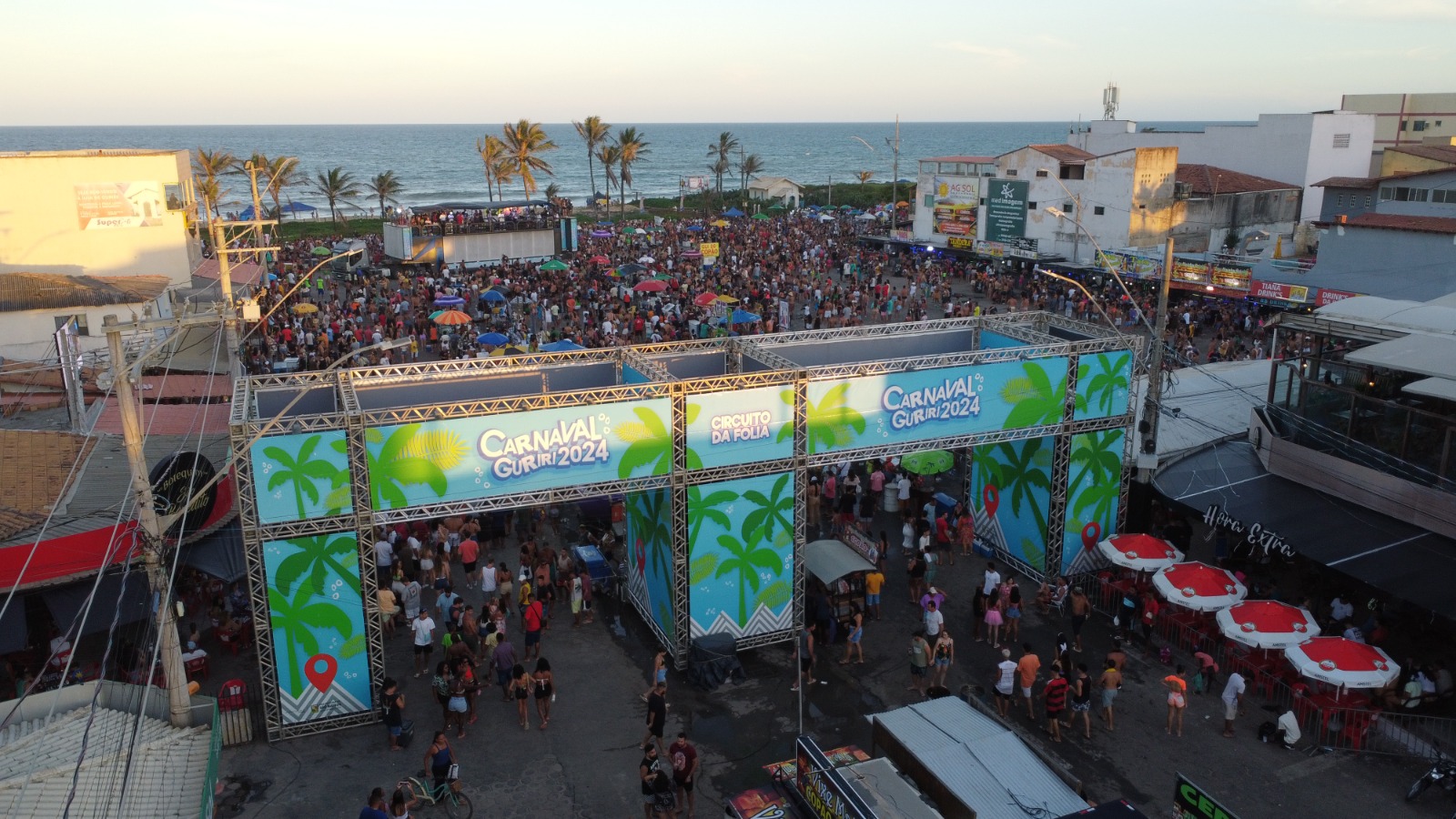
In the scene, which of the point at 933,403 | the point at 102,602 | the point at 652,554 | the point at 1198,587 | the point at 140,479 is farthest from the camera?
the point at 933,403

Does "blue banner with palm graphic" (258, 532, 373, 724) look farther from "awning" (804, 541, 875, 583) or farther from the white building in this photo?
the white building

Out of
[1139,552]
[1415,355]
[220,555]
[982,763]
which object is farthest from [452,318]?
[1415,355]

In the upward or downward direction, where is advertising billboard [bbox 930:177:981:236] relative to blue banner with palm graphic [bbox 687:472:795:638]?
upward

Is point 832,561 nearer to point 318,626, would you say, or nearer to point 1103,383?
point 1103,383

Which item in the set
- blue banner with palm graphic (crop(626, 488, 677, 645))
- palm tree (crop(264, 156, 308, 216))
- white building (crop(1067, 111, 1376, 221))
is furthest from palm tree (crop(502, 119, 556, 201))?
blue banner with palm graphic (crop(626, 488, 677, 645))

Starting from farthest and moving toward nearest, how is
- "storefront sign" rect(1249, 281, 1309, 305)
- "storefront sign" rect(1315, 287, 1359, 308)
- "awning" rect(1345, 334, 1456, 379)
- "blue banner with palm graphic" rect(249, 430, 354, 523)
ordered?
"storefront sign" rect(1249, 281, 1309, 305) → "storefront sign" rect(1315, 287, 1359, 308) → "awning" rect(1345, 334, 1456, 379) → "blue banner with palm graphic" rect(249, 430, 354, 523)

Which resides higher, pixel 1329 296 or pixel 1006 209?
pixel 1006 209

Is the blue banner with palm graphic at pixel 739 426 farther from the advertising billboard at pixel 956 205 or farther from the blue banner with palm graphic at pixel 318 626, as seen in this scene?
the advertising billboard at pixel 956 205
